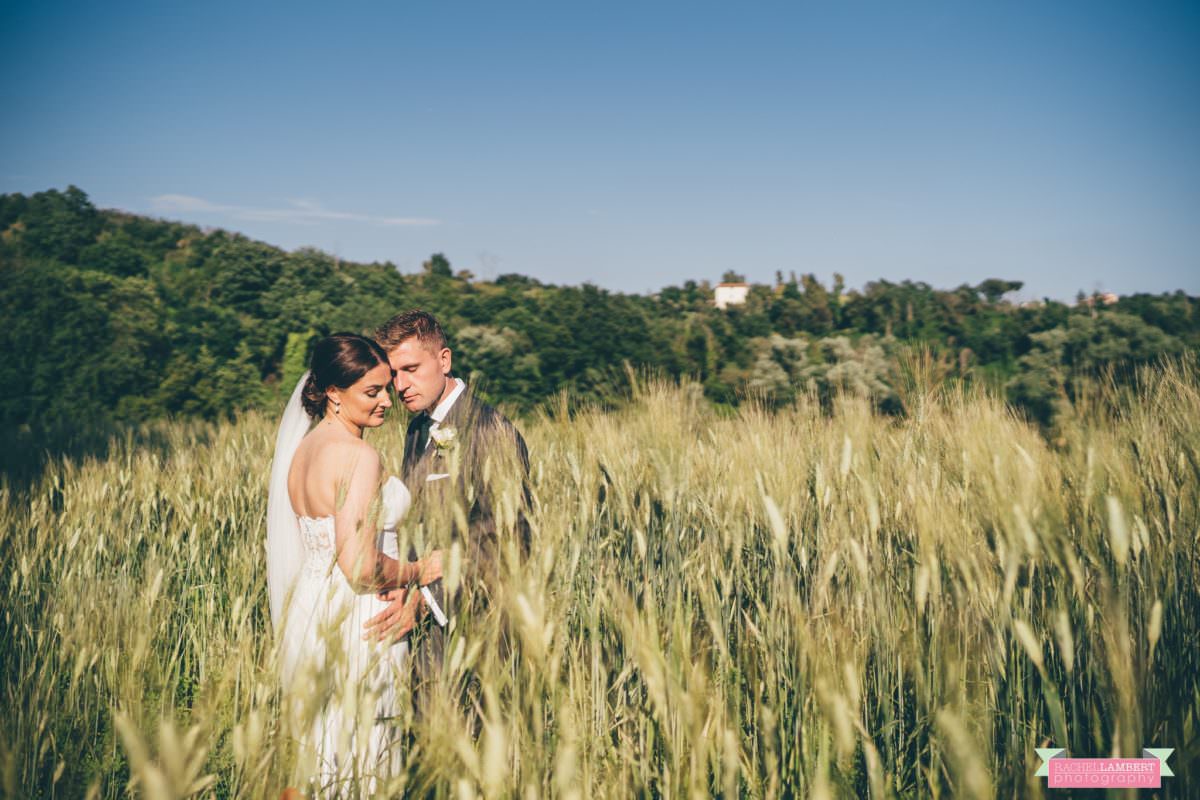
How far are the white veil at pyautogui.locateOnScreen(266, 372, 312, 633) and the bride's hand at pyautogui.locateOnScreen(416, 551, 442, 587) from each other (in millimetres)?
659

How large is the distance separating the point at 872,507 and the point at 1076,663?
0.48 m

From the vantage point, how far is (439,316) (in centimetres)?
2694

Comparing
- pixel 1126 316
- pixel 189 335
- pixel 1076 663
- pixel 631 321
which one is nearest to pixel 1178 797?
pixel 1076 663

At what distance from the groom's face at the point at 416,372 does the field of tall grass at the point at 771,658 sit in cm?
64

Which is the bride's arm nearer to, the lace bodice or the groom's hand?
the groom's hand

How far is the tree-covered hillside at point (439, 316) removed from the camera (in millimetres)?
19938

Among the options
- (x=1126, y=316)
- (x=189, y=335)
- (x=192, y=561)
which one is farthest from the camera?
(x=189, y=335)

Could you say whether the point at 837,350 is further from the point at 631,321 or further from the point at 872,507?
the point at 872,507

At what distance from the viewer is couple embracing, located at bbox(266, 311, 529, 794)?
3.05 feet

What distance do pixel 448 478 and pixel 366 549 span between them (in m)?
0.32

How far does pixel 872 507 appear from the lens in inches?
55.3

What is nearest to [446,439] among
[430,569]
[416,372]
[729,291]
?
[430,569]

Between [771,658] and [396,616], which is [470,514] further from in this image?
[771,658]

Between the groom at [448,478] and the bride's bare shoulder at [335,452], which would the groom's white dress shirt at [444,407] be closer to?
the groom at [448,478]
